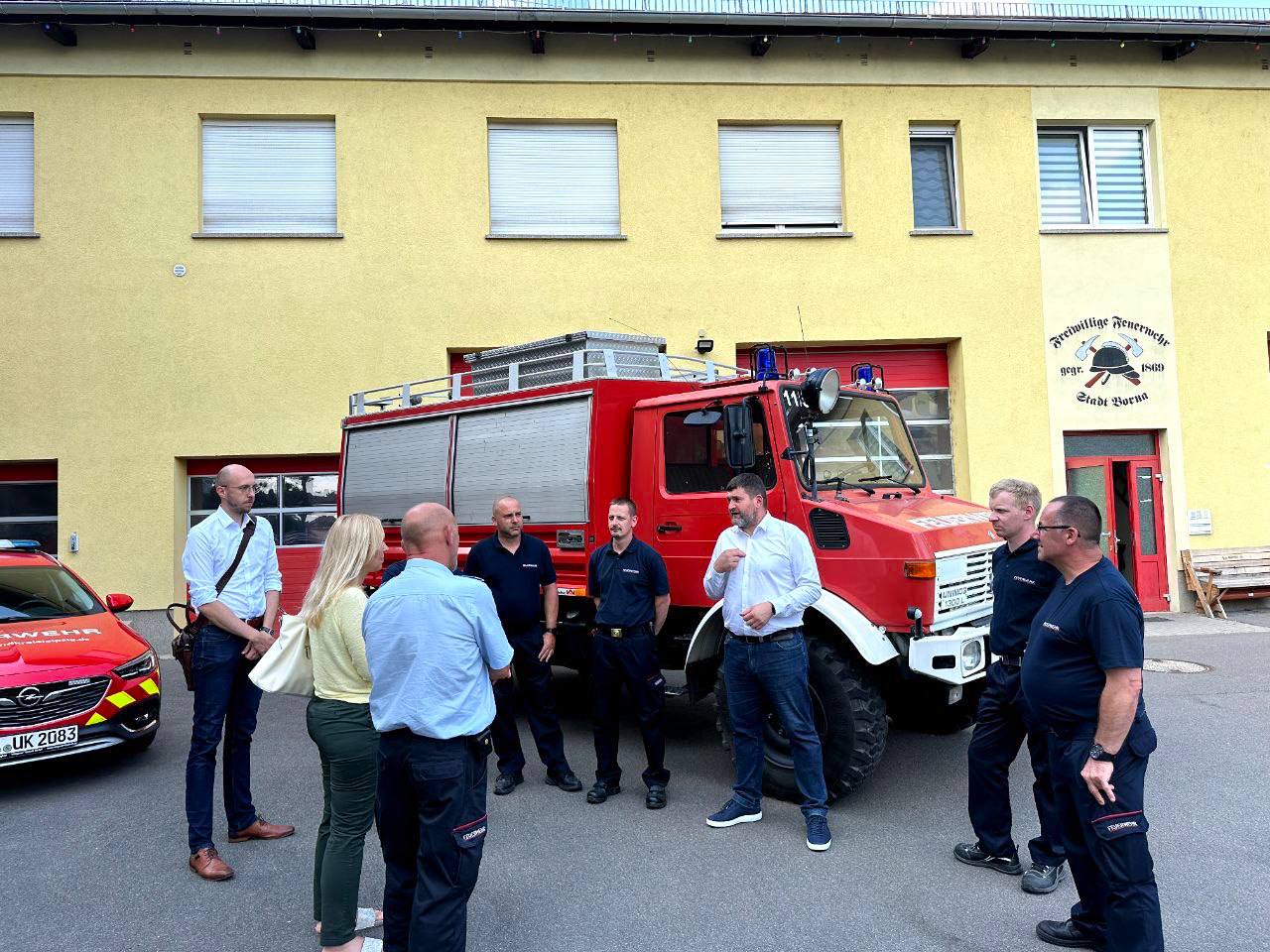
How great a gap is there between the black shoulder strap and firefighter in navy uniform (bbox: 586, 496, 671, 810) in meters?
2.00

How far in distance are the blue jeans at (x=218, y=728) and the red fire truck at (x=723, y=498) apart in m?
2.31

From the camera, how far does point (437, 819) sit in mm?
2764

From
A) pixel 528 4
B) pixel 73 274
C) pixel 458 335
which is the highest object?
pixel 528 4

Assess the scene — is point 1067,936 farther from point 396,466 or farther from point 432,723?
point 396,466

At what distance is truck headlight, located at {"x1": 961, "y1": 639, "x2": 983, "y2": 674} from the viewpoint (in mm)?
4793

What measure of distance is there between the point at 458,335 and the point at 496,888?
8.51 m

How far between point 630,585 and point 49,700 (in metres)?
3.73

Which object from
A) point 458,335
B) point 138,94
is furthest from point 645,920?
point 138,94

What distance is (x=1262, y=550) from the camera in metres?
11.7

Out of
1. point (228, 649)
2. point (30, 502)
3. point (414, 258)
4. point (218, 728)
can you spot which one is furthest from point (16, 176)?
point (218, 728)

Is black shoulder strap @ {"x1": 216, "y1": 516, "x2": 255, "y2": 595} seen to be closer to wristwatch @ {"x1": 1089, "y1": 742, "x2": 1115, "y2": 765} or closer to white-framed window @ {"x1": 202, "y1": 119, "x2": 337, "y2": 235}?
wristwatch @ {"x1": 1089, "y1": 742, "x2": 1115, "y2": 765}

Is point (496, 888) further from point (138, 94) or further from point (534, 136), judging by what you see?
point (138, 94)

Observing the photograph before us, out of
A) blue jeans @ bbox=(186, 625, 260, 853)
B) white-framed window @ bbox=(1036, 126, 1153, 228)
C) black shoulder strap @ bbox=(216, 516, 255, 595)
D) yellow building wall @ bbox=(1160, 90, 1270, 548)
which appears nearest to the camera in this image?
blue jeans @ bbox=(186, 625, 260, 853)

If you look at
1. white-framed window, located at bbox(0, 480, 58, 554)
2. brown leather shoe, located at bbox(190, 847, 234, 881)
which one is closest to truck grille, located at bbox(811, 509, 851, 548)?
brown leather shoe, located at bbox(190, 847, 234, 881)
